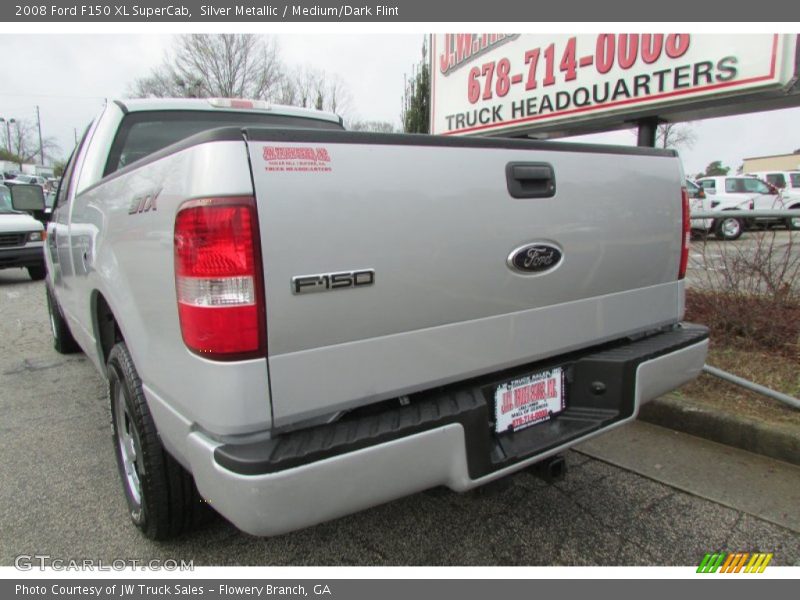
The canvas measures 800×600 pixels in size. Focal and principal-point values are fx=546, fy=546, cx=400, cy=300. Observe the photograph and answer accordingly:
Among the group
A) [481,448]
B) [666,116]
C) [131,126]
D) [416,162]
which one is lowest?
[481,448]

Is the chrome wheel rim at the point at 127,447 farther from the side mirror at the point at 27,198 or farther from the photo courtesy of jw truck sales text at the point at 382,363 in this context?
the side mirror at the point at 27,198

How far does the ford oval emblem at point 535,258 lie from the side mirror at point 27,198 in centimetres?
410

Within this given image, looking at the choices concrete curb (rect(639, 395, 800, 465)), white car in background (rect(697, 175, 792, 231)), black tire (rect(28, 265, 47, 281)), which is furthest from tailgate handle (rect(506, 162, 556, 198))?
white car in background (rect(697, 175, 792, 231))

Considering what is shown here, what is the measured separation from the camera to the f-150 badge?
153 centimetres

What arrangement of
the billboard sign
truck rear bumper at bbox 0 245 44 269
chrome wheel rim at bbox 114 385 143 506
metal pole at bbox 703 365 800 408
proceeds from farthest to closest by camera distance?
1. truck rear bumper at bbox 0 245 44 269
2. the billboard sign
3. metal pole at bbox 703 365 800 408
4. chrome wheel rim at bbox 114 385 143 506

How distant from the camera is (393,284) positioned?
168cm

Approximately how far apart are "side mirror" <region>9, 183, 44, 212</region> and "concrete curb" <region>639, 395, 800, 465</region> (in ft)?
15.7

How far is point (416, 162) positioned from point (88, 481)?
2.45m

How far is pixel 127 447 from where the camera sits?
2510mm

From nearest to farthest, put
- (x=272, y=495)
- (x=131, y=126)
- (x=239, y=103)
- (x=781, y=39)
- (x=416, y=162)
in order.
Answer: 1. (x=272, y=495)
2. (x=416, y=162)
3. (x=131, y=126)
4. (x=239, y=103)
5. (x=781, y=39)

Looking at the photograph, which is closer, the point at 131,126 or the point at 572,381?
the point at 572,381

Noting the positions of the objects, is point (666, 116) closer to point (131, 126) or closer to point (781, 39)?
point (781, 39)

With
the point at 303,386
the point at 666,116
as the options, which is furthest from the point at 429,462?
the point at 666,116

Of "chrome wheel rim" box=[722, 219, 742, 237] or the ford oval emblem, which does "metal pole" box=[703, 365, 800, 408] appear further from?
the ford oval emblem
